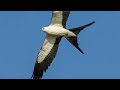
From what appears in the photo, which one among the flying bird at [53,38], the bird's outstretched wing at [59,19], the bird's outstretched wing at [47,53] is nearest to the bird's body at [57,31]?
the flying bird at [53,38]

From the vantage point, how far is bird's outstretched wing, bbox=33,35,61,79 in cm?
1261

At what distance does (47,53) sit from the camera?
514 inches

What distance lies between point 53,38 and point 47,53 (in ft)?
1.83

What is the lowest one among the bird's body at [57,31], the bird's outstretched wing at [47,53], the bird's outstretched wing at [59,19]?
the bird's outstretched wing at [47,53]

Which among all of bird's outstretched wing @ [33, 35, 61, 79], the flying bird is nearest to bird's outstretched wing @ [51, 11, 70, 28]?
the flying bird

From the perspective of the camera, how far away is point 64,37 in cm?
1225

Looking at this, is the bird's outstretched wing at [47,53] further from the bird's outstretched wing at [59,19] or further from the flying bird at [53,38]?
the bird's outstretched wing at [59,19]

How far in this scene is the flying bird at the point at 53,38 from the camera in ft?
39.2

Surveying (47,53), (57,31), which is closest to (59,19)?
(57,31)
